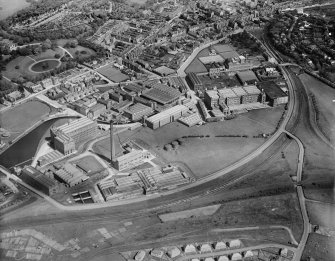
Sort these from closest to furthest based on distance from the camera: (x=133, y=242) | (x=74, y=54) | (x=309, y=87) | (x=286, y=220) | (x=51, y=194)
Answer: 1. (x=133, y=242)
2. (x=286, y=220)
3. (x=51, y=194)
4. (x=309, y=87)
5. (x=74, y=54)

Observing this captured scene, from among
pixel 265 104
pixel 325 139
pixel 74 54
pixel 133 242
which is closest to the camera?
pixel 133 242

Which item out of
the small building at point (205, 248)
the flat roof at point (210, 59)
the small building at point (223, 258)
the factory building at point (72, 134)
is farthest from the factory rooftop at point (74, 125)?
the flat roof at point (210, 59)

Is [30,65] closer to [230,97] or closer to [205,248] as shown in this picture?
[230,97]

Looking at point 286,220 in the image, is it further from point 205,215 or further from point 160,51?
point 160,51

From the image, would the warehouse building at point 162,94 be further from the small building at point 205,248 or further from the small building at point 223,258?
the small building at point 223,258

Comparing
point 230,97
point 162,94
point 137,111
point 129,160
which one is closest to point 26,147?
point 129,160

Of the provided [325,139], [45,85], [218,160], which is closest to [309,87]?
[325,139]

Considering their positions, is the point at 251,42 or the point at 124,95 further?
the point at 251,42
